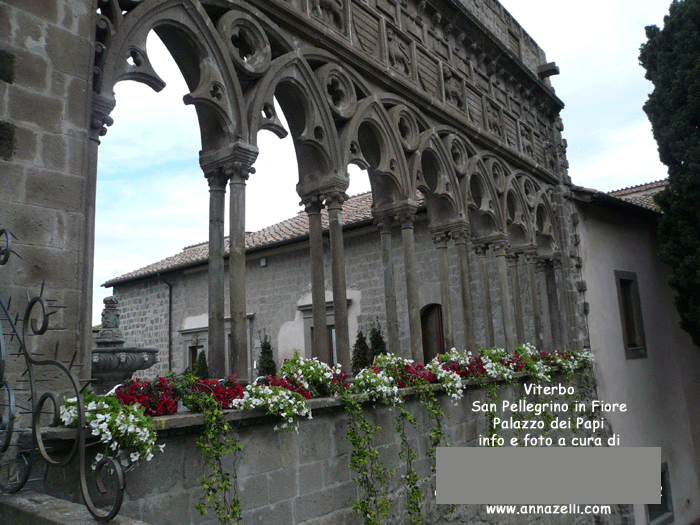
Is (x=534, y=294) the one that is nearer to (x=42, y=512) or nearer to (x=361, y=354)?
(x=361, y=354)

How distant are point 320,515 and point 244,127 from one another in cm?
306

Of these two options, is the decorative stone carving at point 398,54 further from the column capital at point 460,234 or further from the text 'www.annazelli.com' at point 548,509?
the text 'www.annazelli.com' at point 548,509

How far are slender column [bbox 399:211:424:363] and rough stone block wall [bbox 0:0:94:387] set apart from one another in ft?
12.5

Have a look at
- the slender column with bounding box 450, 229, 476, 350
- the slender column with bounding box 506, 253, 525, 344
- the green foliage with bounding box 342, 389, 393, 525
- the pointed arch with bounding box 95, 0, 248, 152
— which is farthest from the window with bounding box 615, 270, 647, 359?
the pointed arch with bounding box 95, 0, 248, 152

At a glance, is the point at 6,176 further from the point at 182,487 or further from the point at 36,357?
the point at 182,487

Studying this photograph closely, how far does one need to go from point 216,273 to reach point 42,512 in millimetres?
2323

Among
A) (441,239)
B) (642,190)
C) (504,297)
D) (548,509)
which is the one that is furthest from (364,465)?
(642,190)

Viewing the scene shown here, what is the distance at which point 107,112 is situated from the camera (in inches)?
146

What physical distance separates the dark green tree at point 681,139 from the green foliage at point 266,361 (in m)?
8.05

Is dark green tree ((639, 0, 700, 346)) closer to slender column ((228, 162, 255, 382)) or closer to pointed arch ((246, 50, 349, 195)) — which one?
pointed arch ((246, 50, 349, 195))

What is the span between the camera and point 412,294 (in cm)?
658

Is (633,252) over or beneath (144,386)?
over

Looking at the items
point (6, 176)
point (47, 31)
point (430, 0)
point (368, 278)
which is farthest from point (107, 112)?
point (368, 278)

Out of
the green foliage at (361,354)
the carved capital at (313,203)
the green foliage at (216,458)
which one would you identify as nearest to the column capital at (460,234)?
the carved capital at (313,203)
